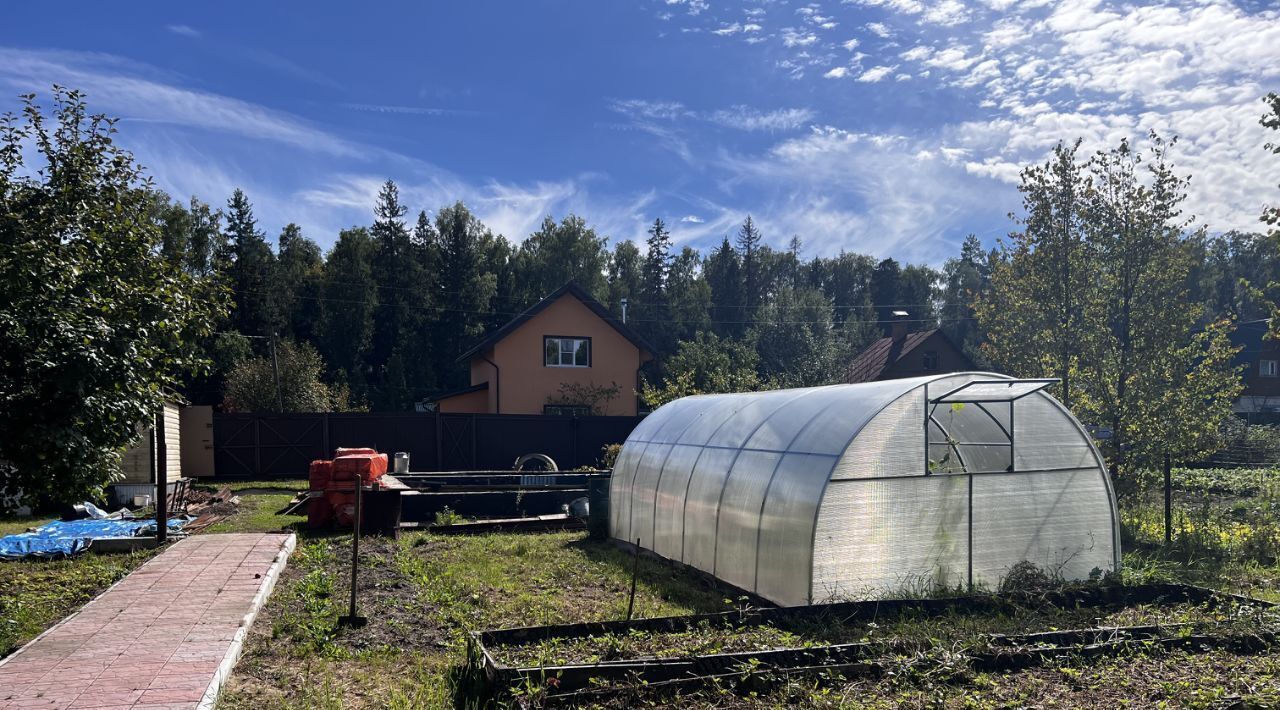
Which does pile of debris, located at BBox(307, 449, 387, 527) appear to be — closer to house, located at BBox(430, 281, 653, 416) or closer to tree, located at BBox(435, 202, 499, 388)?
house, located at BBox(430, 281, 653, 416)

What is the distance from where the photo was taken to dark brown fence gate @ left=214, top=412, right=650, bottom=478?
22891 mm

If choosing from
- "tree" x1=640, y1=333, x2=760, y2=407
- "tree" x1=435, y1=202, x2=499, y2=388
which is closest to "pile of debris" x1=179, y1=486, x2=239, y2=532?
"tree" x1=640, y1=333, x2=760, y2=407

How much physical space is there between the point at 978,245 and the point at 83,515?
72.3 meters

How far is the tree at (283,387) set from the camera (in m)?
30.2

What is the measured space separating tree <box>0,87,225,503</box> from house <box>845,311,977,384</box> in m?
29.5

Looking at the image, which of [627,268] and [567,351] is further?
[627,268]

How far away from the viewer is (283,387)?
31500 millimetres

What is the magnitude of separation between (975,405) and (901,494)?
1647mm

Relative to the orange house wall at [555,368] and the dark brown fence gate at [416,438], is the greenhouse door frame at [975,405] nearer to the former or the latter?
the dark brown fence gate at [416,438]

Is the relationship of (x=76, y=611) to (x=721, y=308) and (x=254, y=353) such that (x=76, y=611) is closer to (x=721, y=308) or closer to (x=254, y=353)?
(x=254, y=353)

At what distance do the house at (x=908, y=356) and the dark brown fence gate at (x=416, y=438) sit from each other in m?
15.1

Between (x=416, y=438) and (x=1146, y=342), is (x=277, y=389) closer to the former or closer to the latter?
(x=416, y=438)

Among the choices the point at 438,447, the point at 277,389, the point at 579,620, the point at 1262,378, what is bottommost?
the point at 579,620

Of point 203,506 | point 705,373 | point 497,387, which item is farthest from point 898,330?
point 203,506
